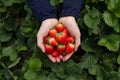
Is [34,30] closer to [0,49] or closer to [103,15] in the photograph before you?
[0,49]

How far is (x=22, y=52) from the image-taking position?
2072 millimetres

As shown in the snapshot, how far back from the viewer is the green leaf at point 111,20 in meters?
1.83

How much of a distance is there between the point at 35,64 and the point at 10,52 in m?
0.19

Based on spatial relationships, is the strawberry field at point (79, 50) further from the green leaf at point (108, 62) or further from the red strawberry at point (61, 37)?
the red strawberry at point (61, 37)

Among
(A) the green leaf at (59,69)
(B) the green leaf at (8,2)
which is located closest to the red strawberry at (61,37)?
(A) the green leaf at (59,69)

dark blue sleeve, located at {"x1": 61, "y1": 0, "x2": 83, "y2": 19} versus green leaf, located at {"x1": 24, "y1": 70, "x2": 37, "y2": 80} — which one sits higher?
dark blue sleeve, located at {"x1": 61, "y1": 0, "x2": 83, "y2": 19}

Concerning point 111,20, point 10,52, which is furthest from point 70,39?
point 10,52

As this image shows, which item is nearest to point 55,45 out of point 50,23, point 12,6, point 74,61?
point 50,23

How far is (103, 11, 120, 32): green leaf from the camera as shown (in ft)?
6.01

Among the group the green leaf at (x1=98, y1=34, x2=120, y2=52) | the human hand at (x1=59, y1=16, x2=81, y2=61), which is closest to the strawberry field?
the green leaf at (x1=98, y1=34, x2=120, y2=52)

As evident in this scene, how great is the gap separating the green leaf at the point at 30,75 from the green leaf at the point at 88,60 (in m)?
0.25

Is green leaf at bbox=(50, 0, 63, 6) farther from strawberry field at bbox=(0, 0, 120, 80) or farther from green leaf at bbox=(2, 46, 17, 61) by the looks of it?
green leaf at bbox=(2, 46, 17, 61)

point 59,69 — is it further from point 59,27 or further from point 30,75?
point 59,27

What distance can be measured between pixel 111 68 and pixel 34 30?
459 millimetres
